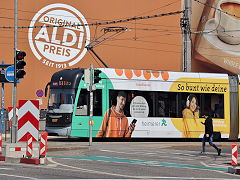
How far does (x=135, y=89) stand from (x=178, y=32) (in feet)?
61.0

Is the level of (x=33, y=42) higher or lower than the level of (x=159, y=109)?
higher

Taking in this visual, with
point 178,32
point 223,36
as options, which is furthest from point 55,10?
point 223,36

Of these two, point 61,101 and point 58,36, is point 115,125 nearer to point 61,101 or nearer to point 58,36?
point 61,101

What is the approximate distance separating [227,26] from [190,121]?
21.1 metres

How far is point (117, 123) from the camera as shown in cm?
2575

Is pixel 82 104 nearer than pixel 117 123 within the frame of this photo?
Yes

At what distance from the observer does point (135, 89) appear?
26406 millimetres

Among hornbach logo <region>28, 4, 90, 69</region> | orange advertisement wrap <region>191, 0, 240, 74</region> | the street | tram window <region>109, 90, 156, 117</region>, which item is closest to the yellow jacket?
tram window <region>109, 90, 156, 117</region>

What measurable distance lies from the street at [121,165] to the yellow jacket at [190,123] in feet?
16.0

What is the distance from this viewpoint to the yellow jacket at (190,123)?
89.0 ft

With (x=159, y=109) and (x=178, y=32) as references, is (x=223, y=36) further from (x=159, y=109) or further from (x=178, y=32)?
(x=159, y=109)

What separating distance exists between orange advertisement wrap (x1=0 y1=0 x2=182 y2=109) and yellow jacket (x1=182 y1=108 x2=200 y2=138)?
41.5 feet

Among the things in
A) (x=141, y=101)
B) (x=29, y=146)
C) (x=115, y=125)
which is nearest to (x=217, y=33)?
(x=141, y=101)

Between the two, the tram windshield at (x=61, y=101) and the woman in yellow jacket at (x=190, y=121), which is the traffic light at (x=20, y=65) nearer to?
the tram windshield at (x=61, y=101)
